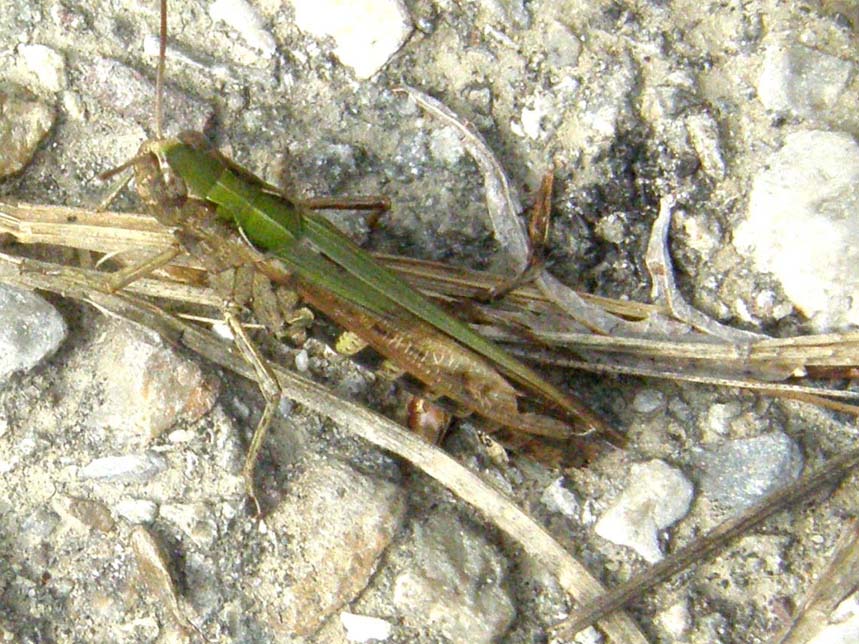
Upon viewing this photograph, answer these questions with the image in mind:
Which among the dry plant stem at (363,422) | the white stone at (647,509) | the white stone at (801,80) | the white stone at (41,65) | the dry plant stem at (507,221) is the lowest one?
the dry plant stem at (363,422)

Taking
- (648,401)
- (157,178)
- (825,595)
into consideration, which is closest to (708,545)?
(825,595)

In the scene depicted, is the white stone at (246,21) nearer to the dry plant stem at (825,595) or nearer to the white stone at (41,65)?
the white stone at (41,65)

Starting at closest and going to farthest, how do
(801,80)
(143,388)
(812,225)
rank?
(143,388) → (812,225) → (801,80)

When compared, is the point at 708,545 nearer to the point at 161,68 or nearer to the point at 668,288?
the point at 668,288

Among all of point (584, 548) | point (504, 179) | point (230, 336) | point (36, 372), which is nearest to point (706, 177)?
point (504, 179)

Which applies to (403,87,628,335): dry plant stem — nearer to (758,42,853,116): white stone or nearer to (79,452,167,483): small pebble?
(758,42,853,116): white stone

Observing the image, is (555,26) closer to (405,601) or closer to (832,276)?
(832,276)

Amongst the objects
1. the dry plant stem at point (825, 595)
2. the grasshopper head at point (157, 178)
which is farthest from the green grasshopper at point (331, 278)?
the dry plant stem at point (825, 595)
